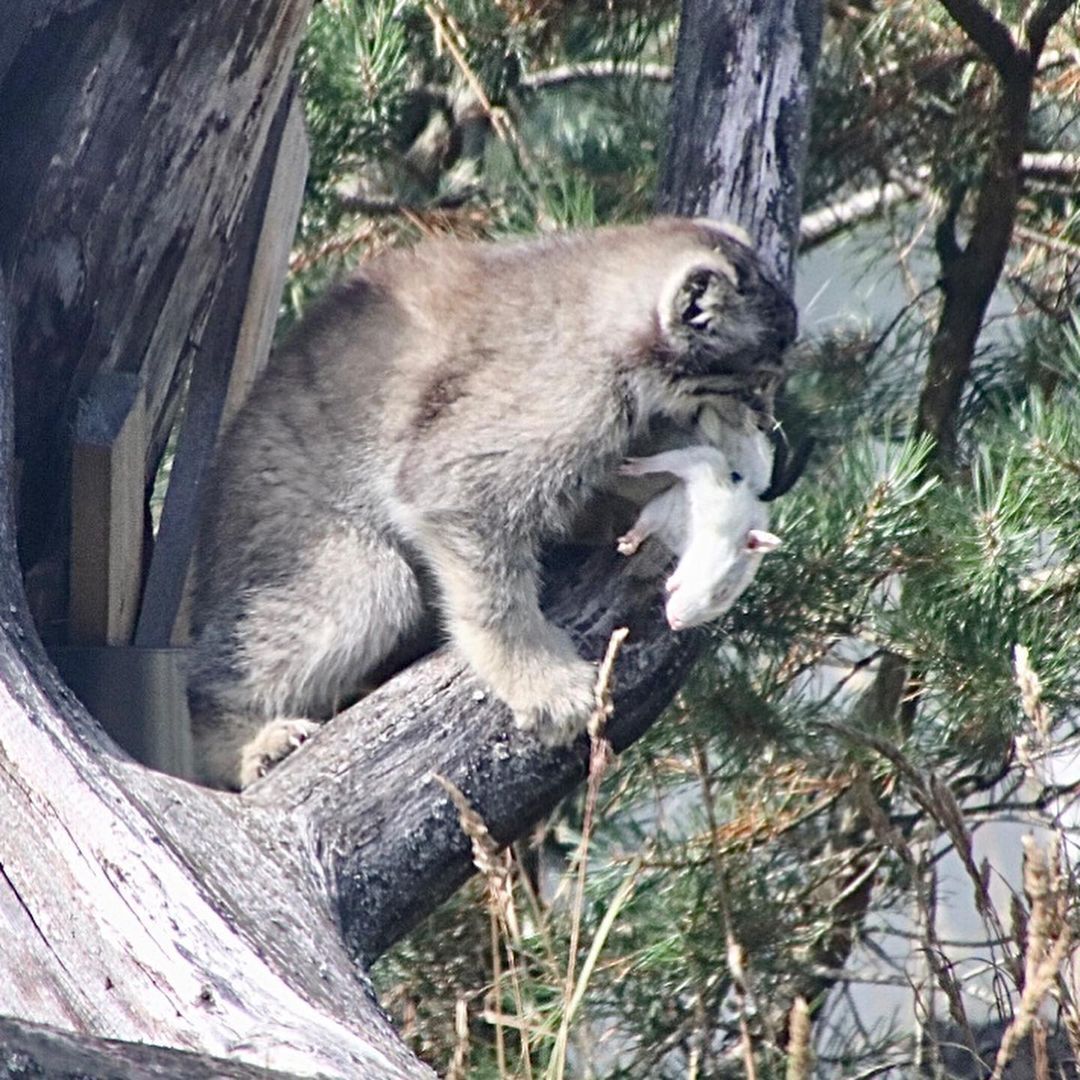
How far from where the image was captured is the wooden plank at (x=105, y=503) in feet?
10.4

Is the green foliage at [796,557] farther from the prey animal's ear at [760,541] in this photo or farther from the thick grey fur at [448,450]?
the thick grey fur at [448,450]

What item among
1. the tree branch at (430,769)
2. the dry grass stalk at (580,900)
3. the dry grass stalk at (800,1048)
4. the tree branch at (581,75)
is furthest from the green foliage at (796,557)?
the dry grass stalk at (800,1048)

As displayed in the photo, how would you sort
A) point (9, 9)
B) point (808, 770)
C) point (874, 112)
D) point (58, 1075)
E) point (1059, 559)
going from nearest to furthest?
point (58, 1075) → point (9, 9) → point (1059, 559) → point (808, 770) → point (874, 112)

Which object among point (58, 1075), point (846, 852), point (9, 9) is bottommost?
point (58, 1075)

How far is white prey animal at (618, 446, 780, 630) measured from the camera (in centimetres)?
294

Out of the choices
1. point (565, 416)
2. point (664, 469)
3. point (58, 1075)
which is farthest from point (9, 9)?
point (58, 1075)

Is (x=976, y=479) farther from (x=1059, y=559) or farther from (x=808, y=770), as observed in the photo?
(x=808, y=770)

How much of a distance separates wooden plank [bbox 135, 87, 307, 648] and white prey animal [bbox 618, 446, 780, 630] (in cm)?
107

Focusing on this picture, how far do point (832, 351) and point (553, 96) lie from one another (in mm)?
1004

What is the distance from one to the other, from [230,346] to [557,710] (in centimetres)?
137

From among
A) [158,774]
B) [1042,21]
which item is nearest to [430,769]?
[158,774]

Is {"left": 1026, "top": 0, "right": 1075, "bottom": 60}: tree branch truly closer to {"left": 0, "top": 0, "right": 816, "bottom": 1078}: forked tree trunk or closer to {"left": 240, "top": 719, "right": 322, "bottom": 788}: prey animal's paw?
{"left": 0, "top": 0, "right": 816, "bottom": 1078}: forked tree trunk

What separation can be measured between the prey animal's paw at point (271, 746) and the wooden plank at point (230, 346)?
1.71 ft

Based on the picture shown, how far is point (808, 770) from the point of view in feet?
13.3
